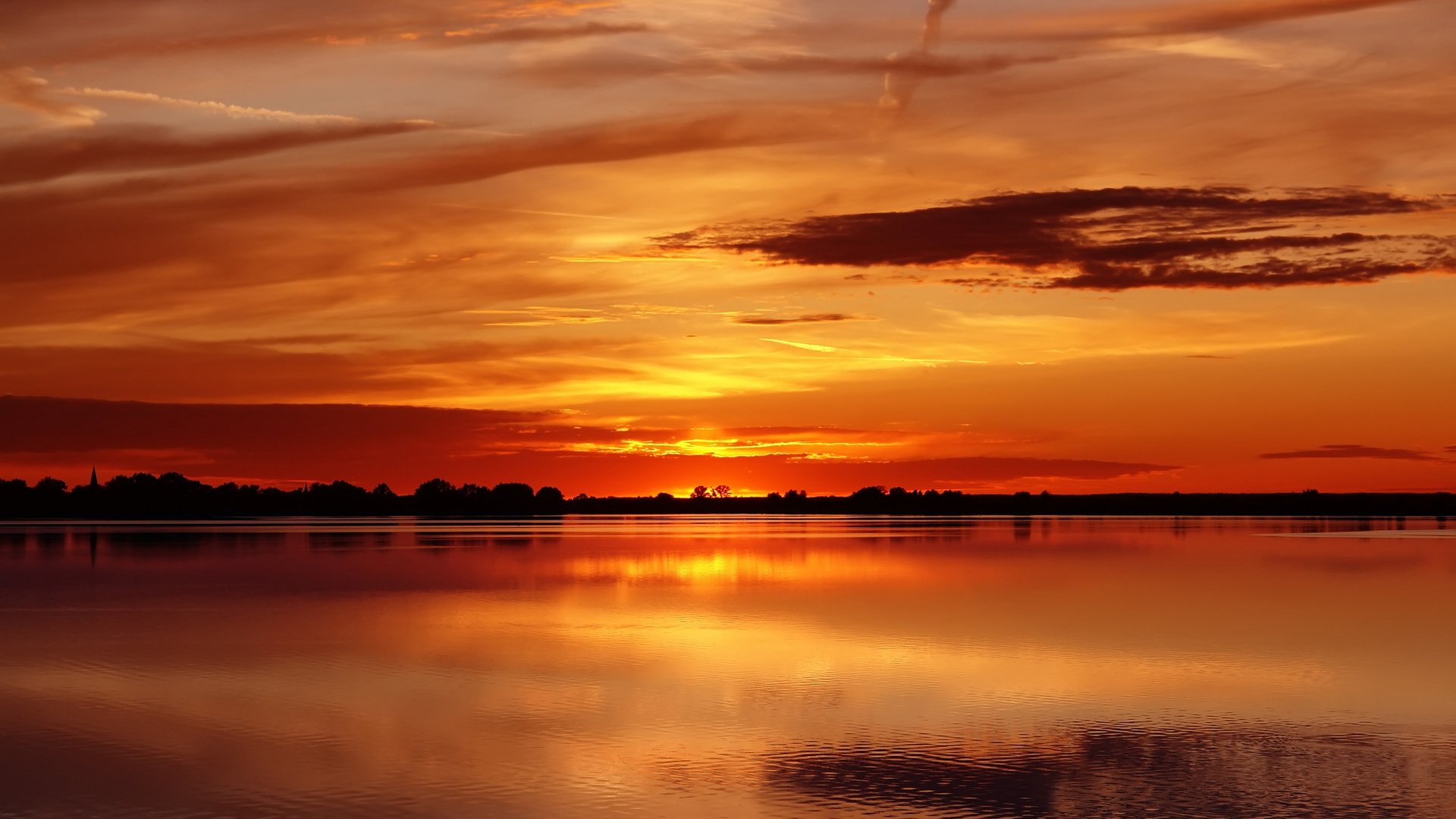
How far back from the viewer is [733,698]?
78.9 feet

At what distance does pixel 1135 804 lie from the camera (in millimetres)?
16281

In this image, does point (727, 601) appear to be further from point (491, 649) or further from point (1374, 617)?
point (1374, 617)

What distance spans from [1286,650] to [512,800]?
1908 centimetres

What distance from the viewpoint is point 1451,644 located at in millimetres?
30969

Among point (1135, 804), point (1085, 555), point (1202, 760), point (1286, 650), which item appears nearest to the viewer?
point (1135, 804)

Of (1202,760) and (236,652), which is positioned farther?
(236,652)

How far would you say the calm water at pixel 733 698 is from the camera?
56.0ft

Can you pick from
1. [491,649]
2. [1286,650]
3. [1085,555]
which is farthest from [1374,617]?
[1085,555]

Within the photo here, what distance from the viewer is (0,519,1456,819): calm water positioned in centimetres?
1706

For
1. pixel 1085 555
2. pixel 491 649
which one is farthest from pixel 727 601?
pixel 1085 555

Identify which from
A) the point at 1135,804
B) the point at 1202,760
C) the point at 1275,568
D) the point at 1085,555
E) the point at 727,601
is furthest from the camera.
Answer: the point at 1085,555

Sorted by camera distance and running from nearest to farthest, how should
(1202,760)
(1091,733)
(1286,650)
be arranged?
(1202,760)
(1091,733)
(1286,650)

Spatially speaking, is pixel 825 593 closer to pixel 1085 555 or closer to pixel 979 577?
pixel 979 577

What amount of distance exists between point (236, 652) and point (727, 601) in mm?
16403
